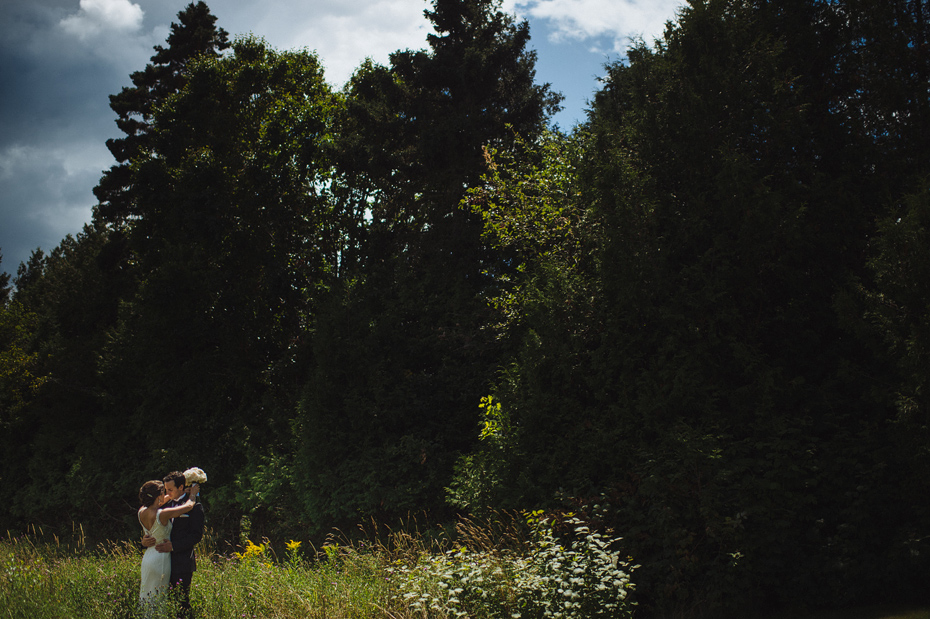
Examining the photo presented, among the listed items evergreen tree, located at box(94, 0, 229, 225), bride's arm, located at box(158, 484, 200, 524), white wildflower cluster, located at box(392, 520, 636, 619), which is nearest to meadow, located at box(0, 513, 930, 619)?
white wildflower cluster, located at box(392, 520, 636, 619)

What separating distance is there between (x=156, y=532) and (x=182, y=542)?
0.87ft

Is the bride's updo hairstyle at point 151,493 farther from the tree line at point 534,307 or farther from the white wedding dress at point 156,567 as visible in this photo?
the tree line at point 534,307

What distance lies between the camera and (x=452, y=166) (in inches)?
623

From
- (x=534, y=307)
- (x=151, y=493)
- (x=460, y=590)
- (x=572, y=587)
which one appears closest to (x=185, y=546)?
(x=151, y=493)

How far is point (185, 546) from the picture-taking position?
5793 millimetres

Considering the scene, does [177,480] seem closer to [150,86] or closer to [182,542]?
[182,542]

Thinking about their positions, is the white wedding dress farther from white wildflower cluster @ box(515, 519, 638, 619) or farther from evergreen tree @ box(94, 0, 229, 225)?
evergreen tree @ box(94, 0, 229, 225)

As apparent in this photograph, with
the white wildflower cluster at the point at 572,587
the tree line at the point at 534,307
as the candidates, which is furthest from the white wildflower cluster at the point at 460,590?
the tree line at the point at 534,307

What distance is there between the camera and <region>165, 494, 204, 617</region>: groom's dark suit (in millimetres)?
5711

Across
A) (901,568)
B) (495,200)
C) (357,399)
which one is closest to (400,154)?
(495,200)

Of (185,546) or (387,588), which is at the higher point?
(185,546)

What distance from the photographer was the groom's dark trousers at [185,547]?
5707mm

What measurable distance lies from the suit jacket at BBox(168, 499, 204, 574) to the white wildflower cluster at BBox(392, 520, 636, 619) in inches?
85.9

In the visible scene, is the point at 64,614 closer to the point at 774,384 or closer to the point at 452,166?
the point at 774,384
